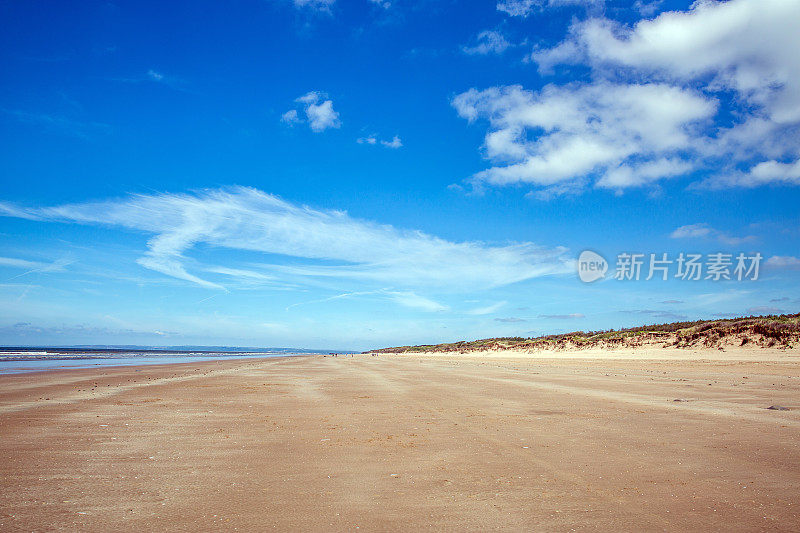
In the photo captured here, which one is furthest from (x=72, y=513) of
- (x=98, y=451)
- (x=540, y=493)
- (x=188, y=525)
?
(x=540, y=493)

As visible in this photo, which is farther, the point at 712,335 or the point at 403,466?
the point at 712,335

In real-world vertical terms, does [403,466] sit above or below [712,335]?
below

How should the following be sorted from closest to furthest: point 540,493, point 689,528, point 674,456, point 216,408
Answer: point 689,528 → point 540,493 → point 674,456 → point 216,408

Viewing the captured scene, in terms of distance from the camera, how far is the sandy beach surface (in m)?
3.99

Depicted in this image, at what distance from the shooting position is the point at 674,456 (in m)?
6.01

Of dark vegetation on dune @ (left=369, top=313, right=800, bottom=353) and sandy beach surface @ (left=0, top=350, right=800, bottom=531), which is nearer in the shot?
sandy beach surface @ (left=0, top=350, right=800, bottom=531)

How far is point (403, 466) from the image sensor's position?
5652 millimetres

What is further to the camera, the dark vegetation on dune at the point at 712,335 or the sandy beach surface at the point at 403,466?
the dark vegetation on dune at the point at 712,335

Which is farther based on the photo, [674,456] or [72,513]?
[674,456]

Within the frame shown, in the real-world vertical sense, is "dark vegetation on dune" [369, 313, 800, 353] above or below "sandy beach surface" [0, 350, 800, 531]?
above

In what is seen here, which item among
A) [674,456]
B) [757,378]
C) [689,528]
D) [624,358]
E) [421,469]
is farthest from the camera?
[624,358]

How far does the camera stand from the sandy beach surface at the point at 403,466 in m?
3.99

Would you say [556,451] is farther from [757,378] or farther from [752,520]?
[757,378]

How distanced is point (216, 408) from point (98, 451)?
4405 mm
